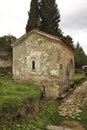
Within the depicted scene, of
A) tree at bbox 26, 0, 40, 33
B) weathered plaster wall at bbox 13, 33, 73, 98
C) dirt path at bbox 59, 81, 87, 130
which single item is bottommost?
dirt path at bbox 59, 81, 87, 130

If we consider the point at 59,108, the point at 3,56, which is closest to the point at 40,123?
the point at 59,108

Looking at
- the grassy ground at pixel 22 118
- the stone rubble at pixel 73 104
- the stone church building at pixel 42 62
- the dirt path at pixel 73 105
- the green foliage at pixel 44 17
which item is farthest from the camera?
the green foliage at pixel 44 17

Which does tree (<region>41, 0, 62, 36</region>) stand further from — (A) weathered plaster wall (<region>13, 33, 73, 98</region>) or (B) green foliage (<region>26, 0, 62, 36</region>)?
(A) weathered plaster wall (<region>13, 33, 73, 98</region>)

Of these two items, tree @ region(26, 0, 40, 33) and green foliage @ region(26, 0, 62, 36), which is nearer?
tree @ region(26, 0, 40, 33)

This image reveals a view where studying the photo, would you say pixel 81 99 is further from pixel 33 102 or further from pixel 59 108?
pixel 33 102

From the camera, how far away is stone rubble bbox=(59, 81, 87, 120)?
15.6 meters

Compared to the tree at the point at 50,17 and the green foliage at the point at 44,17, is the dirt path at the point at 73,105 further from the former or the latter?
the tree at the point at 50,17

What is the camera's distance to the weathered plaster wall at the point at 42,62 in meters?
19.2

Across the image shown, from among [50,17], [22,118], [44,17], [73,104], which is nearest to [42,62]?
[73,104]

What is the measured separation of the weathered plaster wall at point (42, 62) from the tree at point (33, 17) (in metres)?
22.5

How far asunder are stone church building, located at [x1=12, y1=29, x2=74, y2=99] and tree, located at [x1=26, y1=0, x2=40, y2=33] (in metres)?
22.4

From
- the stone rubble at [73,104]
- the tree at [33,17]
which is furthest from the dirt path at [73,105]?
the tree at [33,17]

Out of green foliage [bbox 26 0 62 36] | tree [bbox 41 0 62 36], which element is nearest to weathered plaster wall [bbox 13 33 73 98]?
green foliage [bbox 26 0 62 36]

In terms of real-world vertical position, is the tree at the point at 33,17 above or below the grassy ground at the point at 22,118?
above
